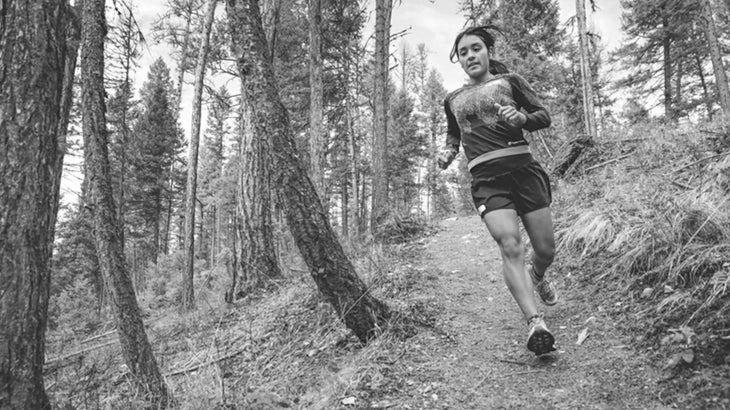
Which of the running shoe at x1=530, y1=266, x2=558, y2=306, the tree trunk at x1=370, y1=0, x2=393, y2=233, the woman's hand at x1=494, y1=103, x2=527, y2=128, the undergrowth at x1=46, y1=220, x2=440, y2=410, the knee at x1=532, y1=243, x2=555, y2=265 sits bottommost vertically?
the undergrowth at x1=46, y1=220, x2=440, y2=410

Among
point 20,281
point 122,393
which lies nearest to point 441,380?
point 20,281

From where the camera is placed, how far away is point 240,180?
6680 millimetres

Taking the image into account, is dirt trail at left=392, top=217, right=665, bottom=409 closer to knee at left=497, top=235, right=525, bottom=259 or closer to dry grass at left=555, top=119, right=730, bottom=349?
dry grass at left=555, top=119, right=730, bottom=349

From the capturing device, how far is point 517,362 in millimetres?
2604

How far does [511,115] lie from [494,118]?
0.89 feet

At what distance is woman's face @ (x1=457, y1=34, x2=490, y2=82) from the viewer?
3010mm

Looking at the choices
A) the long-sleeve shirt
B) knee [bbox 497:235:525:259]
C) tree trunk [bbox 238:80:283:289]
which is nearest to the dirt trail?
knee [bbox 497:235:525:259]

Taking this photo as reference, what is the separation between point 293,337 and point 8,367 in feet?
6.83

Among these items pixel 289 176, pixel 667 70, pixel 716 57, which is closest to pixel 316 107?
pixel 289 176

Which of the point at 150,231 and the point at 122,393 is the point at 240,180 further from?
the point at 150,231

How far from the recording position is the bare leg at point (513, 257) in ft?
8.48

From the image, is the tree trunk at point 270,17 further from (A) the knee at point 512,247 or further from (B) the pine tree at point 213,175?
(B) the pine tree at point 213,175

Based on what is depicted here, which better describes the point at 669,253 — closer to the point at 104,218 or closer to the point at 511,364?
the point at 511,364

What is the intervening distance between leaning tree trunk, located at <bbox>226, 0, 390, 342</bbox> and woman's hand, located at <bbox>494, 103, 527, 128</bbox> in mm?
1497
